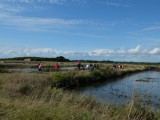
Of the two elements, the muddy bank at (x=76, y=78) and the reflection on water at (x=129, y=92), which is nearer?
the reflection on water at (x=129, y=92)

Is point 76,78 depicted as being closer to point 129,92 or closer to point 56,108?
point 129,92

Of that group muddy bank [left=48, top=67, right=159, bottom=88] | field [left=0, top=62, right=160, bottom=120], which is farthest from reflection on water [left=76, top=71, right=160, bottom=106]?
muddy bank [left=48, top=67, right=159, bottom=88]

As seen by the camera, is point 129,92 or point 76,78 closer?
point 129,92

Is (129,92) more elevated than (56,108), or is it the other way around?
(56,108)

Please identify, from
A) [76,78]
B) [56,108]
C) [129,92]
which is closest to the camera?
[56,108]

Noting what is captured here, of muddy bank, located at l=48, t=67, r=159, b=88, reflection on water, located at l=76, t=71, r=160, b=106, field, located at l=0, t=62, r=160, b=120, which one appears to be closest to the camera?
field, located at l=0, t=62, r=160, b=120

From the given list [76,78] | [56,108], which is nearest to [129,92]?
[76,78]

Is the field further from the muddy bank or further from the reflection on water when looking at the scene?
the muddy bank

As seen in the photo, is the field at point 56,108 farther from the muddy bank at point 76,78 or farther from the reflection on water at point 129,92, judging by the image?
the muddy bank at point 76,78

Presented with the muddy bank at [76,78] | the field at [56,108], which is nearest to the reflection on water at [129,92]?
the field at [56,108]

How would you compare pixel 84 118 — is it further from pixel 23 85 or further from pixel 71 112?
pixel 23 85

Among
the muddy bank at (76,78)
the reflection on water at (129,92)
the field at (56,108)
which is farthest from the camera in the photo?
the muddy bank at (76,78)

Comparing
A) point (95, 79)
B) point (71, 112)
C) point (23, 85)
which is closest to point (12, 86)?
point (23, 85)

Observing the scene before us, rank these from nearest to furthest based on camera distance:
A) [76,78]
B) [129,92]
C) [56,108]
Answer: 1. [56,108]
2. [129,92]
3. [76,78]
